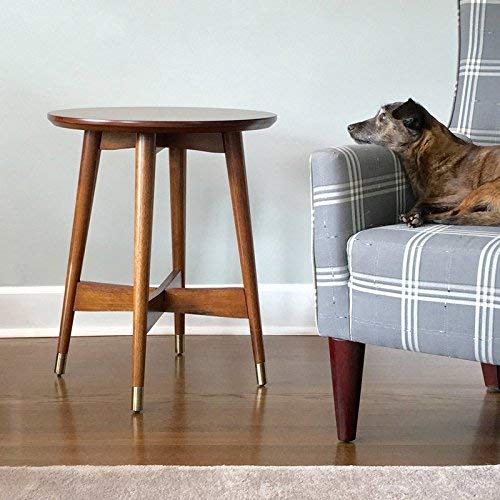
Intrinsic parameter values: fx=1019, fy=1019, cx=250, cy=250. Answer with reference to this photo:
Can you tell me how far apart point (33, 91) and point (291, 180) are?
0.73 meters

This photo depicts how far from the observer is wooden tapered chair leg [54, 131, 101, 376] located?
2.30m

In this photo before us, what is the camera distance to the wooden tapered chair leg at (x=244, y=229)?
2.27 m

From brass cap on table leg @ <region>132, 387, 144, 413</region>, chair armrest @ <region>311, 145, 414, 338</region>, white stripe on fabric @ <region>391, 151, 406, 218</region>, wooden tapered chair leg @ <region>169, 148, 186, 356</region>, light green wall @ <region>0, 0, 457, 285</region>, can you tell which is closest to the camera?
chair armrest @ <region>311, 145, 414, 338</region>

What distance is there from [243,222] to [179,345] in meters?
0.45

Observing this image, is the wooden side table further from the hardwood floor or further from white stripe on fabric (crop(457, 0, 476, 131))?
white stripe on fabric (crop(457, 0, 476, 131))

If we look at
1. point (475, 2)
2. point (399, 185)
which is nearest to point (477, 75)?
point (475, 2)

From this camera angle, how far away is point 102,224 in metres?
2.79

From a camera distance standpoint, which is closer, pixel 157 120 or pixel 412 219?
pixel 412 219

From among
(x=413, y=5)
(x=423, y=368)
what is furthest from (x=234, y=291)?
(x=413, y=5)

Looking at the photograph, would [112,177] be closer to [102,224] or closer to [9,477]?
[102,224]

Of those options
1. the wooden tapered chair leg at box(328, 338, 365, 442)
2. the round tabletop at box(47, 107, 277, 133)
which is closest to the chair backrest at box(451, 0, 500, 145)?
the round tabletop at box(47, 107, 277, 133)

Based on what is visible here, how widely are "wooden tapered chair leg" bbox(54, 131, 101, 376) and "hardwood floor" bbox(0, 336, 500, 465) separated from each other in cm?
8

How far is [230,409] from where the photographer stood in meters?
2.17

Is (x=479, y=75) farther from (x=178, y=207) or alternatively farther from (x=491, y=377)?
(x=178, y=207)
